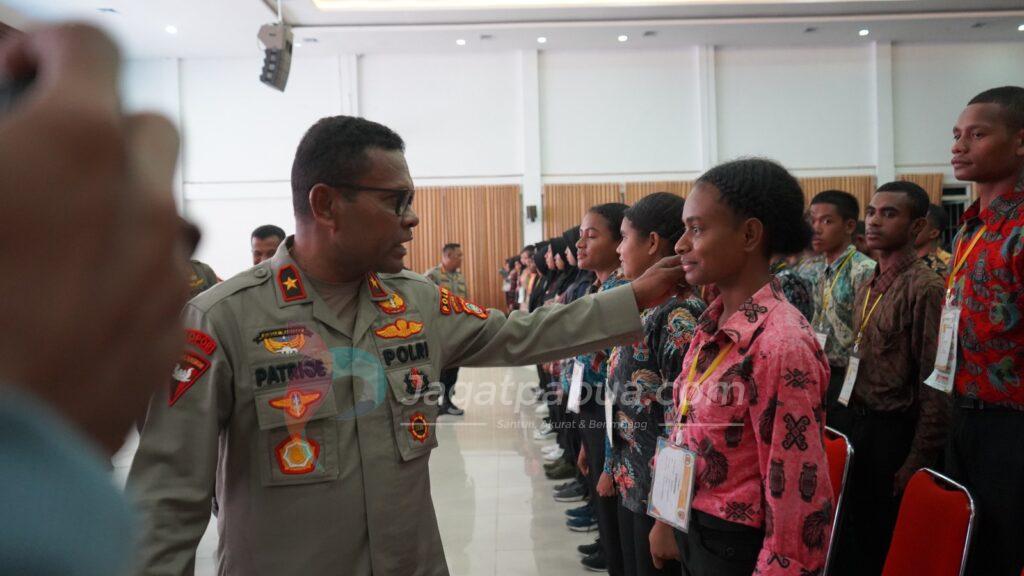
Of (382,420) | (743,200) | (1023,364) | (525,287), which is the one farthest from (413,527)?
(525,287)

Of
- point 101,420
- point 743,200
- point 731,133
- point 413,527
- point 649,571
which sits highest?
point 731,133

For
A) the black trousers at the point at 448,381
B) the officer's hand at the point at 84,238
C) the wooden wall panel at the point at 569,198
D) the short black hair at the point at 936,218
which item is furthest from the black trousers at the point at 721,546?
the wooden wall panel at the point at 569,198

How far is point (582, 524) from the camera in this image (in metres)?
4.39

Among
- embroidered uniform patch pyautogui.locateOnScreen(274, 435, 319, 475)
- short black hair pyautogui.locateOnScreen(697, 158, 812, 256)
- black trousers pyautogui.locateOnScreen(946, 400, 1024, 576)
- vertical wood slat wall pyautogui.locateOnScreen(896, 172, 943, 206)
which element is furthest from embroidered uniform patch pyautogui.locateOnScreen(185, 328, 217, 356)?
vertical wood slat wall pyautogui.locateOnScreen(896, 172, 943, 206)

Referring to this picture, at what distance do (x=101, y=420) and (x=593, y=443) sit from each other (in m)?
3.42

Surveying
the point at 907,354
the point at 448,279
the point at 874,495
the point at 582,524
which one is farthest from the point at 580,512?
the point at 448,279

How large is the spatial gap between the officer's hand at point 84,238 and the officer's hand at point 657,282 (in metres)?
1.59

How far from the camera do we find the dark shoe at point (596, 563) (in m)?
3.79

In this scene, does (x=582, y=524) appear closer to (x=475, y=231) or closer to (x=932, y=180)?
(x=475, y=231)

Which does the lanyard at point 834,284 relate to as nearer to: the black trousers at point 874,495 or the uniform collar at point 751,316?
the black trousers at point 874,495

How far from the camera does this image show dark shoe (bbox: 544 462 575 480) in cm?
546

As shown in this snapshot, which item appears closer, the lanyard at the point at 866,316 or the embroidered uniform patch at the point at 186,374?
the embroidered uniform patch at the point at 186,374

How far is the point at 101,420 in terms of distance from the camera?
331mm

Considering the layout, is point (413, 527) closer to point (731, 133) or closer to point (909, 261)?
point (909, 261)
